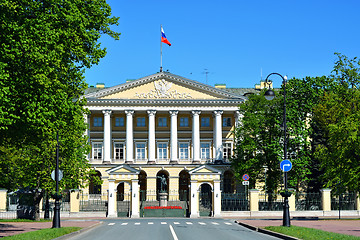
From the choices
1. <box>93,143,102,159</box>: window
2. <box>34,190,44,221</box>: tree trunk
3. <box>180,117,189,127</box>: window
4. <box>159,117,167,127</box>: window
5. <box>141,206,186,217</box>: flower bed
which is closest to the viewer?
<box>34,190,44,221</box>: tree trunk

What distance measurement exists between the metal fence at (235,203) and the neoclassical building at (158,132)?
24.9 metres

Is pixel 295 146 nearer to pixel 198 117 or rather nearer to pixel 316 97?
pixel 316 97

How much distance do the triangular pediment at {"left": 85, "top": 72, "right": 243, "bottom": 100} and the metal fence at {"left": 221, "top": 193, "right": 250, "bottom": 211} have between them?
28.9 m

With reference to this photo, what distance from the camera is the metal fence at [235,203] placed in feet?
Result: 171

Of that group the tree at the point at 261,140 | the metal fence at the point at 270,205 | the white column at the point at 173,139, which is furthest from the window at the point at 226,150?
the metal fence at the point at 270,205

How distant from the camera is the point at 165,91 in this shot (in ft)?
265

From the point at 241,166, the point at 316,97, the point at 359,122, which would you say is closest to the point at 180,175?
the point at 241,166

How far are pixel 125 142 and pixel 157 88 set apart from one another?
942cm

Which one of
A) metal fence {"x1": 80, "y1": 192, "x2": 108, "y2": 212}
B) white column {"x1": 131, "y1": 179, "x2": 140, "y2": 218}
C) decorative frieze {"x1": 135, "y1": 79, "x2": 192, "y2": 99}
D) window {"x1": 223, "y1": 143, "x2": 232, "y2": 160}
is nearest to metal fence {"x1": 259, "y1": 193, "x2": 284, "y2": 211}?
white column {"x1": 131, "y1": 179, "x2": 140, "y2": 218}

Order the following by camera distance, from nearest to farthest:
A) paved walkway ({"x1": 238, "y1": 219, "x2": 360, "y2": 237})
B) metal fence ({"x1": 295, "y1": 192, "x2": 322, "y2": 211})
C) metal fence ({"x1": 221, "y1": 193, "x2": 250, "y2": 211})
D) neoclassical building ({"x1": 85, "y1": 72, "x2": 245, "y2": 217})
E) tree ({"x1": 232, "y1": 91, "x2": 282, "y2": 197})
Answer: paved walkway ({"x1": 238, "y1": 219, "x2": 360, "y2": 237}) → metal fence ({"x1": 221, "y1": 193, "x2": 250, "y2": 211}) → metal fence ({"x1": 295, "y1": 192, "x2": 322, "y2": 211}) → tree ({"x1": 232, "y1": 91, "x2": 282, "y2": 197}) → neoclassical building ({"x1": 85, "y1": 72, "x2": 245, "y2": 217})

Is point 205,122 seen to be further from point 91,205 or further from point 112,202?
point 112,202

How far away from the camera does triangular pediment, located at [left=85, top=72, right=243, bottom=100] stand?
79.7 meters

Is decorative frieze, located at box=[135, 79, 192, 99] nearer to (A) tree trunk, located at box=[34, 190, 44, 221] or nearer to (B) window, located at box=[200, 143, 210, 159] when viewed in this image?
(B) window, located at box=[200, 143, 210, 159]

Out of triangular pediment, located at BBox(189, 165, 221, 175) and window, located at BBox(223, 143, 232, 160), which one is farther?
window, located at BBox(223, 143, 232, 160)
